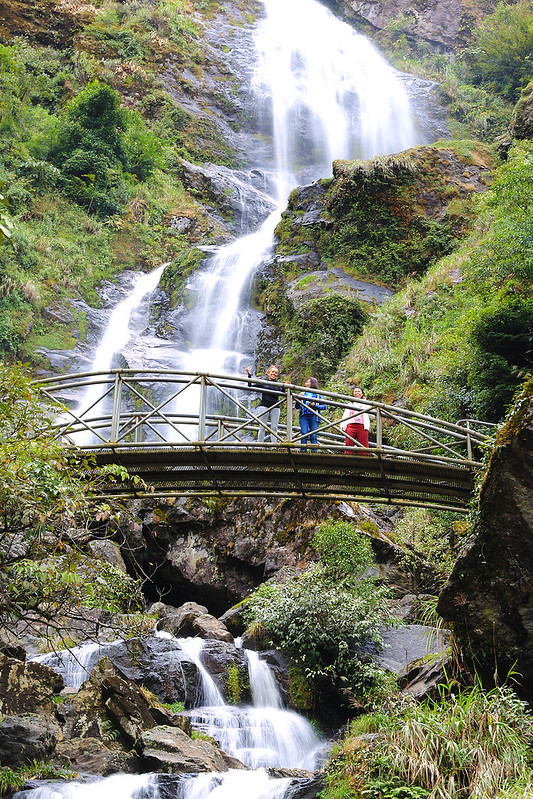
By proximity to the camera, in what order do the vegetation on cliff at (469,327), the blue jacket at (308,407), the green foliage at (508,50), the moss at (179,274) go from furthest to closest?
the green foliage at (508,50) → the moss at (179,274) → the vegetation on cliff at (469,327) → the blue jacket at (308,407)

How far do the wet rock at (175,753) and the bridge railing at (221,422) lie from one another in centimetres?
384

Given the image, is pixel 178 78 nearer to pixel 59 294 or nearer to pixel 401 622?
pixel 59 294

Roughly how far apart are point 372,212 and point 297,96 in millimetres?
25235

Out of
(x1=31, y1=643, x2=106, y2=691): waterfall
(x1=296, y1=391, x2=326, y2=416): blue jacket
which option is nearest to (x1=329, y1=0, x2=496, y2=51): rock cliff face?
(x1=296, y1=391, x2=326, y2=416): blue jacket

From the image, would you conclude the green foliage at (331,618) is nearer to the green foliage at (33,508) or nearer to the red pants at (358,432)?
the red pants at (358,432)

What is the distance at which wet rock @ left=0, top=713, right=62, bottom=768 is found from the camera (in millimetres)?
8258

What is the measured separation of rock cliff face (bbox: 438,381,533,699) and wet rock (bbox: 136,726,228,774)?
3587mm

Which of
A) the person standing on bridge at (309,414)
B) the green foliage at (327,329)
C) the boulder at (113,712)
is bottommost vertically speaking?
the boulder at (113,712)

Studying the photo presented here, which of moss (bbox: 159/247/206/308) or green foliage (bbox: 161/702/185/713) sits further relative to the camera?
moss (bbox: 159/247/206/308)

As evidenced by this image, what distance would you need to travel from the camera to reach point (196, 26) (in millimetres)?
50156

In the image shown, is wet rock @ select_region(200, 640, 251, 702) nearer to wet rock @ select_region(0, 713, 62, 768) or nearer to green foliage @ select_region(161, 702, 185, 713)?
green foliage @ select_region(161, 702, 185, 713)

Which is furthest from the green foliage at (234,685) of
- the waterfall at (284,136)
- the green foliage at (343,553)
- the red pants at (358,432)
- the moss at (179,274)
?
the moss at (179,274)

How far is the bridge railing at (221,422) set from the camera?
34.5 ft

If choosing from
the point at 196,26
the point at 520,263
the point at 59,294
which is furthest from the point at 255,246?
the point at 196,26
